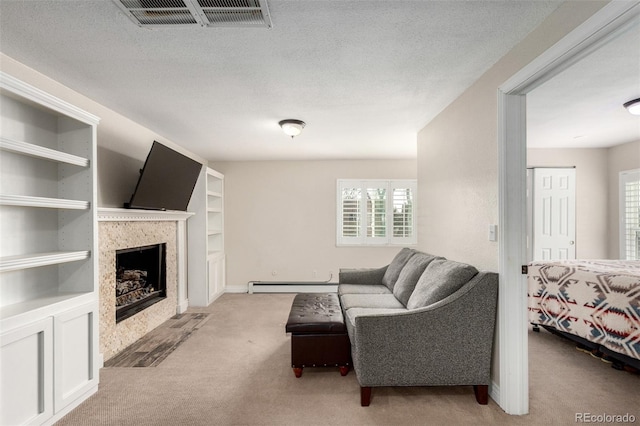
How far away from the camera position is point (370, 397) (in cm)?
236

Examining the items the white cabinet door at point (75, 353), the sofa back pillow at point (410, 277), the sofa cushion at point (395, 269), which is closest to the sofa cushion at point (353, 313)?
the sofa back pillow at point (410, 277)

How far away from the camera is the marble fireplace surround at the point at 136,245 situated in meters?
3.09

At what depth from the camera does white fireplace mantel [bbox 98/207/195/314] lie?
10.8ft

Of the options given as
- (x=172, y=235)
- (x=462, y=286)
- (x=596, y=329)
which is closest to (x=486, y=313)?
(x=462, y=286)

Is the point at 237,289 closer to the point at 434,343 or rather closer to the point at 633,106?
the point at 434,343

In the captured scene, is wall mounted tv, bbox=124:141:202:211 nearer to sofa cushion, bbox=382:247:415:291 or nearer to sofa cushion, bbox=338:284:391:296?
sofa cushion, bbox=338:284:391:296

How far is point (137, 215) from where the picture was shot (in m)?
3.63

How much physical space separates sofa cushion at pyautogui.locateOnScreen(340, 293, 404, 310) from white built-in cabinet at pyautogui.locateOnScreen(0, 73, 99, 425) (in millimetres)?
2142

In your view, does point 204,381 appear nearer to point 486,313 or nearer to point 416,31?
point 486,313

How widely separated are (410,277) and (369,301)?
47 centimetres

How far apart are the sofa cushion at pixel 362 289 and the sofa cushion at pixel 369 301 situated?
0.58 ft

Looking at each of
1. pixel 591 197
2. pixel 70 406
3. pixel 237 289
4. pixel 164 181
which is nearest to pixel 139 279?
pixel 164 181

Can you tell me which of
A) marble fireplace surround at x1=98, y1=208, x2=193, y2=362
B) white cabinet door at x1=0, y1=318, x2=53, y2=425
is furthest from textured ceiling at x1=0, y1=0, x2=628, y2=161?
white cabinet door at x1=0, y1=318, x2=53, y2=425

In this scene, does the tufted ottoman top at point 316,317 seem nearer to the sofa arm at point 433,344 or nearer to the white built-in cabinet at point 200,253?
the sofa arm at point 433,344
